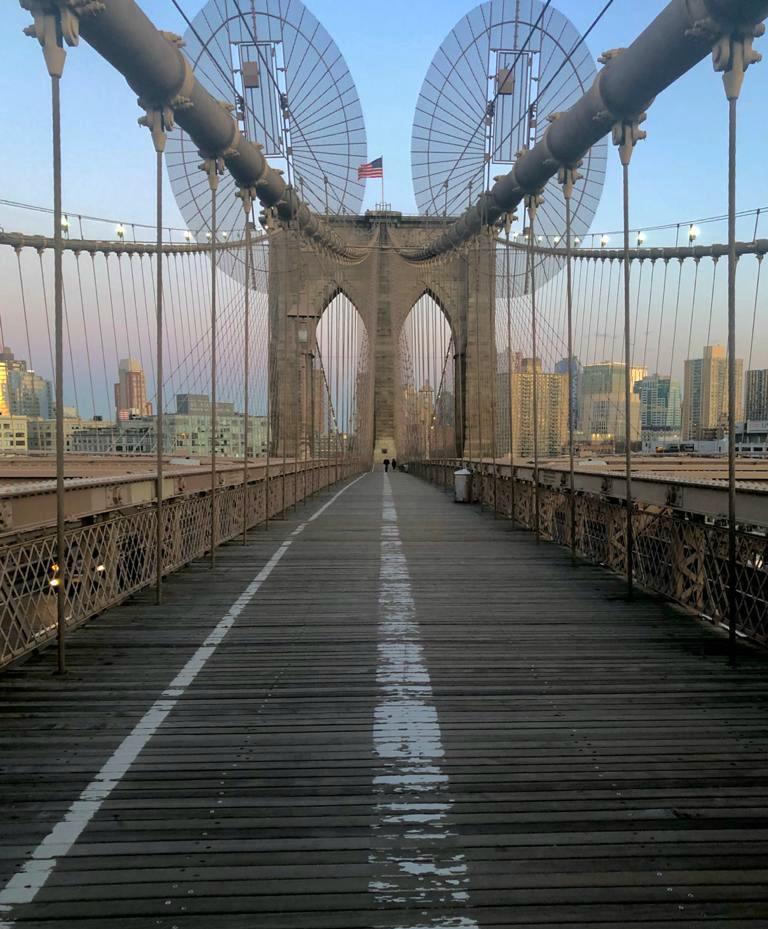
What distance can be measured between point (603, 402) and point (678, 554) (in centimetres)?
1419

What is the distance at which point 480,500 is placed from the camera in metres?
19.2

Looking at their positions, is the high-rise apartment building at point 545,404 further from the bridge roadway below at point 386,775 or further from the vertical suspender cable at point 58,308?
the vertical suspender cable at point 58,308

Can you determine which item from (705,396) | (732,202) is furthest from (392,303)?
(732,202)

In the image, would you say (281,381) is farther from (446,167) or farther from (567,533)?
(567,533)

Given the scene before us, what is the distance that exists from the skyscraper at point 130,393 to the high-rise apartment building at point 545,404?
39.3 feet

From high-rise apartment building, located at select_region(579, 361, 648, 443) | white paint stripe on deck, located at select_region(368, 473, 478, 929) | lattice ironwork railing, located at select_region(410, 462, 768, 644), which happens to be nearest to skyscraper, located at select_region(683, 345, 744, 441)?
high-rise apartment building, located at select_region(579, 361, 648, 443)

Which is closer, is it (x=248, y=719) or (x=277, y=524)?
(x=248, y=719)

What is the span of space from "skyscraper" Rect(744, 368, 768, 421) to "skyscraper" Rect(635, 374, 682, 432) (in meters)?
2.56

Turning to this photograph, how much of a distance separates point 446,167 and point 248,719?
33.3 m

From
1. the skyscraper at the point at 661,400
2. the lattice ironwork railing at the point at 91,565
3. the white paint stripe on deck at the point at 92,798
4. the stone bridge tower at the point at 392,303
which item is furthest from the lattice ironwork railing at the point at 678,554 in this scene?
the stone bridge tower at the point at 392,303

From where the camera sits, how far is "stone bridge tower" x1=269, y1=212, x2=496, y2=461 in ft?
90.4

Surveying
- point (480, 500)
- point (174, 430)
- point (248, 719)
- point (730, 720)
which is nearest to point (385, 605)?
point (248, 719)

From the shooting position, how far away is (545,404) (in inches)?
837

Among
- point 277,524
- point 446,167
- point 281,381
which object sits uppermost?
point 446,167
